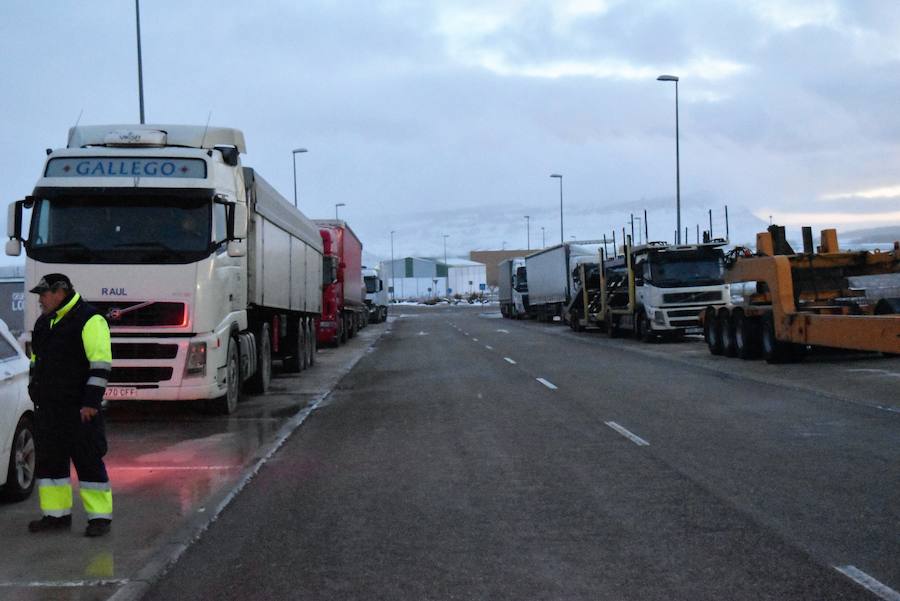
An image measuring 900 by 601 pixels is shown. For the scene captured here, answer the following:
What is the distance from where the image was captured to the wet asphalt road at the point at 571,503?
563 centimetres

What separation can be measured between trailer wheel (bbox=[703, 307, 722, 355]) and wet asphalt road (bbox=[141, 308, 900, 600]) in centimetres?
885

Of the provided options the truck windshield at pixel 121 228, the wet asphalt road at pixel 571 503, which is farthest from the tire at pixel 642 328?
the truck windshield at pixel 121 228

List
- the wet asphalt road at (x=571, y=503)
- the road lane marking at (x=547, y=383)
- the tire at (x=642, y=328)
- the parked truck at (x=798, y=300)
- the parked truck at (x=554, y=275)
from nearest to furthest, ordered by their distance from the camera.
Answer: the wet asphalt road at (x=571, y=503) < the road lane marking at (x=547, y=383) < the parked truck at (x=798, y=300) < the tire at (x=642, y=328) < the parked truck at (x=554, y=275)

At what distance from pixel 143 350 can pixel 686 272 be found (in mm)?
20405

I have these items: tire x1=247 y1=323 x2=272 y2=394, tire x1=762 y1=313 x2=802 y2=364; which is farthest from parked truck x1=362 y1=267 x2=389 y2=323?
tire x1=247 y1=323 x2=272 y2=394

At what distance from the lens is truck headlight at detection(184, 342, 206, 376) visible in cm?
1248

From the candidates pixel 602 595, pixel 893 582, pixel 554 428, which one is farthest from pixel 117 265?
pixel 893 582

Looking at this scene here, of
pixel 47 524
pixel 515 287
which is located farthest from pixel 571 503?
pixel 515 287

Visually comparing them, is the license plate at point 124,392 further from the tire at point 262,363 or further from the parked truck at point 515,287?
the parked truck at point 515,287

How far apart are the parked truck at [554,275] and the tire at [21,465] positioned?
118 ft

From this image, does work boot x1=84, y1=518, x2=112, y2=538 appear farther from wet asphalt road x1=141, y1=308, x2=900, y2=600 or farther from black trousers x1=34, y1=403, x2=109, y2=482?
wet asphalt road x1=141, y1=308, x2=900, y2=600

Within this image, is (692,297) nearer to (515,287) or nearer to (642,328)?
(642,328)

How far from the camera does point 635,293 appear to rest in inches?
1243

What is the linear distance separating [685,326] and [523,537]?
78.6 feet
